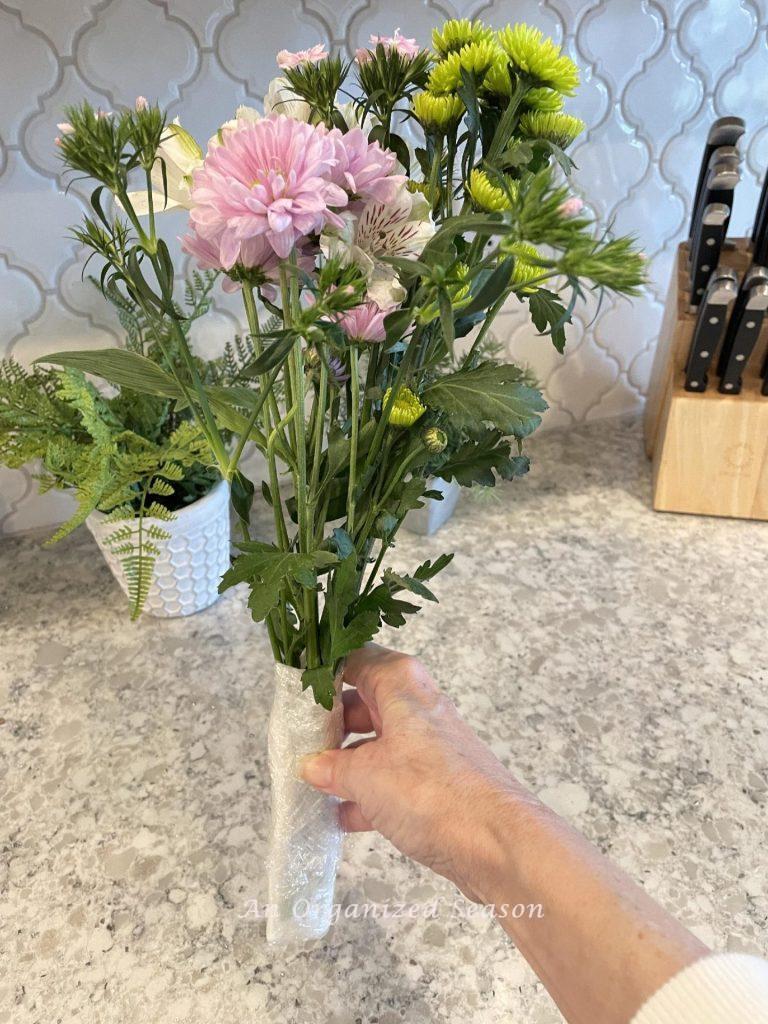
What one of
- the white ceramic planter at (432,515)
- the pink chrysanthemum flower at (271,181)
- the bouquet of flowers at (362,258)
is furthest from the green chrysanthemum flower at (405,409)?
the white ceramic planter at (432,515)

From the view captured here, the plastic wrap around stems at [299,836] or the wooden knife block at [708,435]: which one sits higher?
the wooden knife block at [708,435]

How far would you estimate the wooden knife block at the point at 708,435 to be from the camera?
86 centimetres

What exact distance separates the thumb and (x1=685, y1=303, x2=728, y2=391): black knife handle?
0.59 meters

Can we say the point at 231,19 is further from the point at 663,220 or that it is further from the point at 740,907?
the point at 740,907

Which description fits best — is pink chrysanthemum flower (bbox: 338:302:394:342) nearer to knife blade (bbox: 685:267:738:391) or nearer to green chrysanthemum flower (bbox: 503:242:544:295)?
green chrysanthemum flower (bbox: 503:242:544:295)

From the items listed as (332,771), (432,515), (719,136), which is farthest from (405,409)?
(719,136)

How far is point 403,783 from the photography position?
453mm

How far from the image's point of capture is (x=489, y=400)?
1.20ft

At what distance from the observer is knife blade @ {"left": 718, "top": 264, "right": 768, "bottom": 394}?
783 millimetres

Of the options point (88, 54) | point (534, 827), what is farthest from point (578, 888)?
point (88, 54)

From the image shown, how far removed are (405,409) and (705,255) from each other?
2.00 feet

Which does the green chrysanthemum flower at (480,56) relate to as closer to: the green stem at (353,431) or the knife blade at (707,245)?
the green stem at (353,431)

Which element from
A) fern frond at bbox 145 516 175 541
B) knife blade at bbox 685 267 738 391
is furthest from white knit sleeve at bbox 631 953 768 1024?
knife blade at bbox 685 267 738 391

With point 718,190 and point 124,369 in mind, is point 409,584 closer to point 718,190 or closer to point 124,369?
point 124,369
